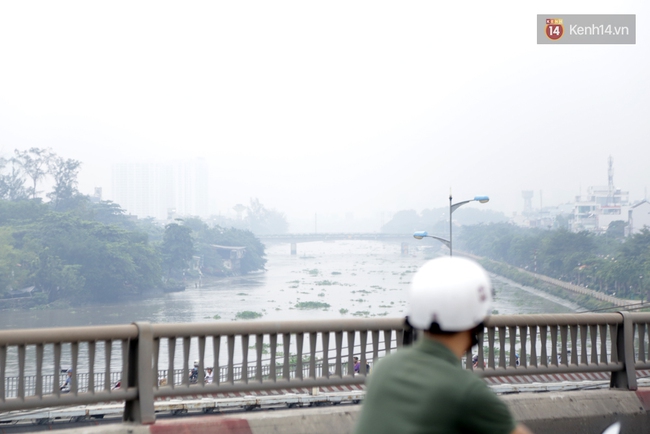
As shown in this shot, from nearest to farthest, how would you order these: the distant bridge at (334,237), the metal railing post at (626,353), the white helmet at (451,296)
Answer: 1. the white helmet at (451,296)
2. the metal railing post at (626,353)
3. the distant bridge at (334,237)

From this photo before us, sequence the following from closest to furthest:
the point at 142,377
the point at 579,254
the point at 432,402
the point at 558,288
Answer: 1. the point at 432,402
2. the point at 142,377
3. the point at 558,288
4. the point at 579,254

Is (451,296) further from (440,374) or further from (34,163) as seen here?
(34,163)

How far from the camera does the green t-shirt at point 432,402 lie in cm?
204

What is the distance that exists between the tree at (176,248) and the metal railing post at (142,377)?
13194 cm

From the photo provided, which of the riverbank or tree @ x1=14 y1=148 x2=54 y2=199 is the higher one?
tree @ x1=14 y1=148 x2=54 y2=199

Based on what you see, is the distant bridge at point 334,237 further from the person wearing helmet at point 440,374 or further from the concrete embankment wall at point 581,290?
the person wearing helmet at point 440,374

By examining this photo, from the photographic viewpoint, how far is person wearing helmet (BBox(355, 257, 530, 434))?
204 cm

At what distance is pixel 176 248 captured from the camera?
450 ft

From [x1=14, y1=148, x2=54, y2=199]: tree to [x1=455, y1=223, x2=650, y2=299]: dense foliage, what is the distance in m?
90.2

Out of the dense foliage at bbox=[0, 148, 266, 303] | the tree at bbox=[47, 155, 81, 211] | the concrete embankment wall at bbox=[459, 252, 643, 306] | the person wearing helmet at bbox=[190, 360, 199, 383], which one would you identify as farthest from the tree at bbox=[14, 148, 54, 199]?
the person wearing helmet at bbox=[190, 360, 199, 383]

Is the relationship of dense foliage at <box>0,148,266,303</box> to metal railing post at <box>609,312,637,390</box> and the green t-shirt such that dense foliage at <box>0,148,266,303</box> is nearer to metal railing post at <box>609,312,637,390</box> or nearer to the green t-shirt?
metal railing post at <box>609,312,637,390</box>

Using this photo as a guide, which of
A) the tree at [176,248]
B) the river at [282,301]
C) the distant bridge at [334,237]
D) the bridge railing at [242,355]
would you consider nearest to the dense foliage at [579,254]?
the river at [282,301]

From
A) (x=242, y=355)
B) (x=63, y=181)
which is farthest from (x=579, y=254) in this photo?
(x=242, y=355)

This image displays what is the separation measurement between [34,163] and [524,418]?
6768 inches
